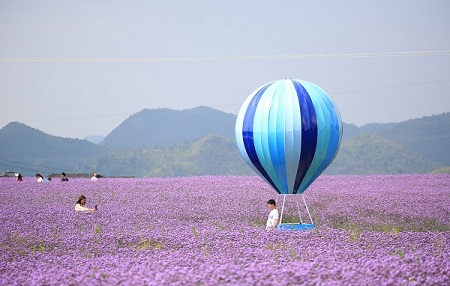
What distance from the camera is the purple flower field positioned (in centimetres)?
768

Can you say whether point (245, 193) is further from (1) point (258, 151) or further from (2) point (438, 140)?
(2) point (438, 140)

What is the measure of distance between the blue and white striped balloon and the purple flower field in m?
1.30

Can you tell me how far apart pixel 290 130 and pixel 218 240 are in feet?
14.6

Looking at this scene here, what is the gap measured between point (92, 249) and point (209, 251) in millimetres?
2016

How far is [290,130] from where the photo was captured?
15.1 metres

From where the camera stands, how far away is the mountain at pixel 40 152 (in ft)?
465

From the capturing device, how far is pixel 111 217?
1563 cm

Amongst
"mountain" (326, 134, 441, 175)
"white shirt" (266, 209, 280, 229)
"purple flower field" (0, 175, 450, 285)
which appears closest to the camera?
"purple flower field" (0, 175, 450, 285)

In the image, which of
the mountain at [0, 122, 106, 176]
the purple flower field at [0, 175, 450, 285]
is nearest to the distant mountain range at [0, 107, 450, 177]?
the mountain at [0, 122, 106, 176]

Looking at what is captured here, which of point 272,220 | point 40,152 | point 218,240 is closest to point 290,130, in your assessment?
point 272,220

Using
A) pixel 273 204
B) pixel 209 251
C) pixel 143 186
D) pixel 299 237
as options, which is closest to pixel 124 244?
pixel 209 251

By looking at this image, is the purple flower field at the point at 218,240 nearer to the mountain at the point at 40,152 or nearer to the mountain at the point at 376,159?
Answer: the mountain at the point at 376,159

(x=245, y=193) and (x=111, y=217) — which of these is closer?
(x=111, y=217)

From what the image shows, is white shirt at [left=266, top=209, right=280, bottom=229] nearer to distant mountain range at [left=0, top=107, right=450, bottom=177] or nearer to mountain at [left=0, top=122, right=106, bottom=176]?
distant mountain range at [left=0, top=107, right=450, bottom=177]
